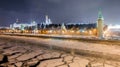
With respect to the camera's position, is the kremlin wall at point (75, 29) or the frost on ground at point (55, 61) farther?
the kremlin wall at point (75, 29)

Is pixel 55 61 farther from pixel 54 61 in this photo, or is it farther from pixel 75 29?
pixel 75 29

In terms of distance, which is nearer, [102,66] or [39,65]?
[102,66]

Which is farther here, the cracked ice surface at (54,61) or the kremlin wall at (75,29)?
the kremlin wall at (75,29)

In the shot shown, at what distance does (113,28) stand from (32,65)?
29959mm

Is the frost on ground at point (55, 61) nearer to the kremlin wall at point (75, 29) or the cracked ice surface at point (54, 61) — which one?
the cracked ice surface at point (54, 61)

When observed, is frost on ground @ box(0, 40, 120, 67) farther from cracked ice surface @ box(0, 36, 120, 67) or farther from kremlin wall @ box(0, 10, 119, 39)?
kremlin wall @ box(0, 10, 119, 39)

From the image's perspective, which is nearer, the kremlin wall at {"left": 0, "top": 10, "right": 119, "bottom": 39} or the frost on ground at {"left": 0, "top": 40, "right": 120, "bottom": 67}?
the frost on ground at {"left": 0, "top": 40, "right": 120, "bottom": 67}

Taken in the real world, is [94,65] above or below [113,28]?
below

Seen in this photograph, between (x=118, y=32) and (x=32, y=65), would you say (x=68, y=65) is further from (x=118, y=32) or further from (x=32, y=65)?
(x=118, y=32)

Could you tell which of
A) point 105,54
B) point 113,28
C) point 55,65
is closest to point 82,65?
point 55,65

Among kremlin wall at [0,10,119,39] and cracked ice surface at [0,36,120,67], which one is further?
kremlin wall at [0,10,119,39]

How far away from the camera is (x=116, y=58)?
807 centimetres

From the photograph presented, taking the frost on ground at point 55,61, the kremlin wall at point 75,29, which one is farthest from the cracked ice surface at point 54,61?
the kremlin wall at point 75,29

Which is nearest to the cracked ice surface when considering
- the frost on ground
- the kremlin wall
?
the frost on ground
